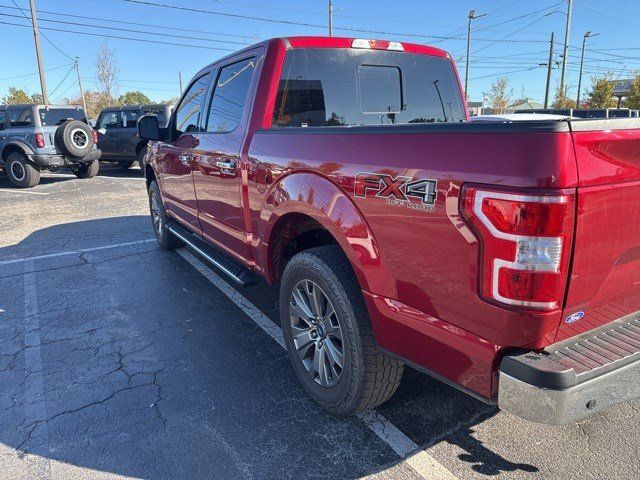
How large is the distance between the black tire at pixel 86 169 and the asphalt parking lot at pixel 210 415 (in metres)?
10.0

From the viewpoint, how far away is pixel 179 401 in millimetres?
2830

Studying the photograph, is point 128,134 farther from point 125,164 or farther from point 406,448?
point 406,448

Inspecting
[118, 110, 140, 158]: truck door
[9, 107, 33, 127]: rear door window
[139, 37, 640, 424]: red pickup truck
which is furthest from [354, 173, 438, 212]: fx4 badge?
[118, 110, 140, 158]: truck door

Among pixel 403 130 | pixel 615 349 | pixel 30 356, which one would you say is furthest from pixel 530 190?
pixel 30 356

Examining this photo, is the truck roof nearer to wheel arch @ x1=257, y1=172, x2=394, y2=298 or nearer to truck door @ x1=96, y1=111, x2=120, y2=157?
wheel arch @ x1=257, y1=172, x2=394, y2=298

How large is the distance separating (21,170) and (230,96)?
35.1 ft

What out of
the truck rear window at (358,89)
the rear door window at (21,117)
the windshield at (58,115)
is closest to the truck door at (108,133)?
the windshield at (58,115)

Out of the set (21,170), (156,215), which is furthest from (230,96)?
(21,170)

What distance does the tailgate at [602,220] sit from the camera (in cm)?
154

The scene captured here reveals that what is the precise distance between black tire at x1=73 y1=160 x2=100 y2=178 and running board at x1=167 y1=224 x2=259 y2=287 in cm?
987

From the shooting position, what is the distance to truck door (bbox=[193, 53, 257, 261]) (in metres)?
3.33

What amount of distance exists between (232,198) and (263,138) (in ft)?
2.20

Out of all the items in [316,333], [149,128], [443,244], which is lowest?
[316,333]

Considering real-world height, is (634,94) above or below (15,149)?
above
